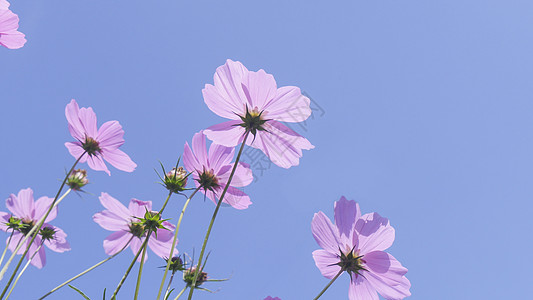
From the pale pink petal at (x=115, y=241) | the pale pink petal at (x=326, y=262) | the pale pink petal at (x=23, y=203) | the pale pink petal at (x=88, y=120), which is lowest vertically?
the pale pink petal at (x=326, y=262)

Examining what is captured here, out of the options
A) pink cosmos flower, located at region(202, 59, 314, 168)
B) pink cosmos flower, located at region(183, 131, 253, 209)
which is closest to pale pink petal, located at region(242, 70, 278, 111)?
pink cosmos flower, located at region(202, 59, 314, 168)

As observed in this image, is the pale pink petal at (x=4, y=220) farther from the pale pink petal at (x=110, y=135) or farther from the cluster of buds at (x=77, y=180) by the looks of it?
the pale pink petal at (x=110, y=135)

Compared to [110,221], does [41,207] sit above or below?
above

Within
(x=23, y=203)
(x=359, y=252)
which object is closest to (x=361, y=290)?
(x=359, y=252)

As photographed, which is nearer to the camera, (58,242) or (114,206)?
(114,206)

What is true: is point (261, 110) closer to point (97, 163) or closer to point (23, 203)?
point (97, 163)

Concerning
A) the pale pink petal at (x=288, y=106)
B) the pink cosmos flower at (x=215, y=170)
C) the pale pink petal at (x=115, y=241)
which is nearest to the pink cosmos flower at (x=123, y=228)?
the pale pink petal at (x=115, y=241)

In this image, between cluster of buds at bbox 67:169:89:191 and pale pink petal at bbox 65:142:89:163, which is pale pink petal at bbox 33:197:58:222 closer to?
cluster of buds at bbox 67:169:89:191
